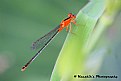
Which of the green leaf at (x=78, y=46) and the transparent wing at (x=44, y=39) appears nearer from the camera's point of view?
the green leaf at (x=78, y=46)

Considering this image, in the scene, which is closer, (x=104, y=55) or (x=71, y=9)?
(x=104, y=55)

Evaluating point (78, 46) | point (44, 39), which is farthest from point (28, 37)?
point (78, 46)

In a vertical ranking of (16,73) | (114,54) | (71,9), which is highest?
(71,9)

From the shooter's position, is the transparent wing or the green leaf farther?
the transparent wing

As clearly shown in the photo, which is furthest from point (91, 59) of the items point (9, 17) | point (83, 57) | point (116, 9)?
point (9, 17)

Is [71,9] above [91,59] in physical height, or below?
above

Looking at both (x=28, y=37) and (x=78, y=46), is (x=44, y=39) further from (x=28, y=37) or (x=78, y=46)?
(x=78, y=46)

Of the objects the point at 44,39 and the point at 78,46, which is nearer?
the point at 78,46

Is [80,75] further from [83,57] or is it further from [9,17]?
[9,17]
